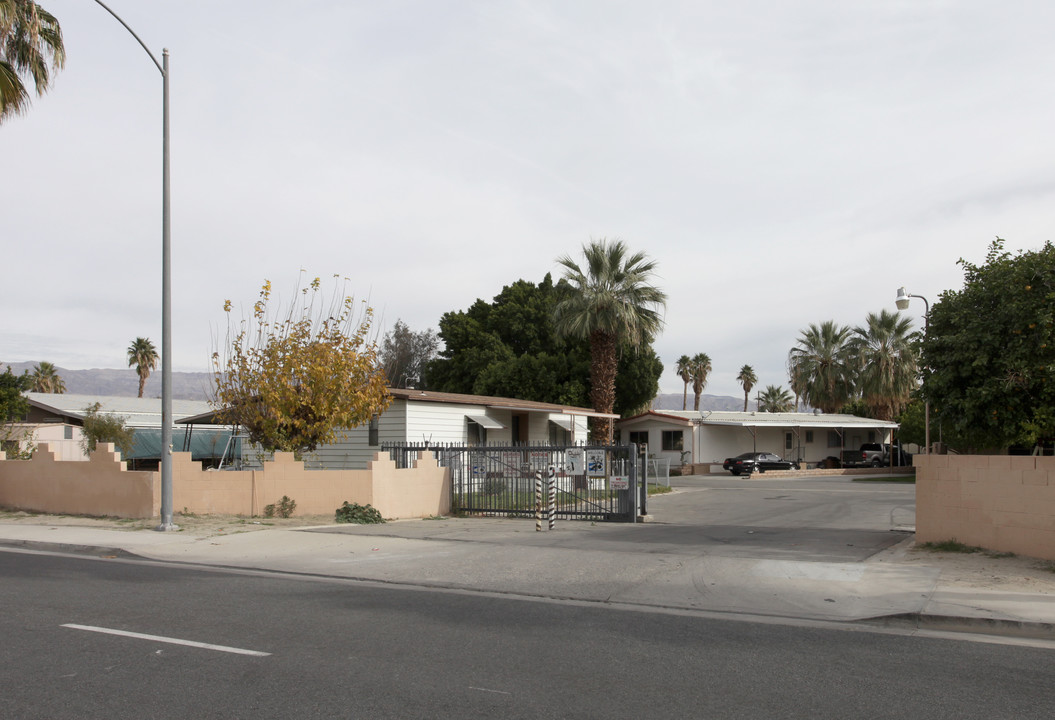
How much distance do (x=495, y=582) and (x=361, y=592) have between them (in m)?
1.82

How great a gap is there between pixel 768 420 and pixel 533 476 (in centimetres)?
3245

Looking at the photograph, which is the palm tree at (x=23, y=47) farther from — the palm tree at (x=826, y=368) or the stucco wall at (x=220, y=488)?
the palm tree at (x=826, y=368)

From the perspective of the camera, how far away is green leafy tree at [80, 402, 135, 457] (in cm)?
3216

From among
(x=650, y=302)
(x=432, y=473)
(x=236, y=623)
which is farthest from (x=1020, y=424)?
(x=650, y=302)

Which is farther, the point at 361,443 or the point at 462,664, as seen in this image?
the point at 361,443

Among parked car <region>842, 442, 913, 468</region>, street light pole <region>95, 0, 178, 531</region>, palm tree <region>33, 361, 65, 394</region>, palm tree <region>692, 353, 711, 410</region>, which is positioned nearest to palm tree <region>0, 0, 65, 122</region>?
street light pole <region>95, 0, 178, 531</region>

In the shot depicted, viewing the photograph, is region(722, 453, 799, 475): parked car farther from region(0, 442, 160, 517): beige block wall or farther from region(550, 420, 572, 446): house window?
region(0, 442, 160, 517): beige block wall

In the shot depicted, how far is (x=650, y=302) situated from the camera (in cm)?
3391

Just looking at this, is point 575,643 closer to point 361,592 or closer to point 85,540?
point 361,592

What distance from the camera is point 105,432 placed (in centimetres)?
3219

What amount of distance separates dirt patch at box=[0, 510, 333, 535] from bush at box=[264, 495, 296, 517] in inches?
5.9

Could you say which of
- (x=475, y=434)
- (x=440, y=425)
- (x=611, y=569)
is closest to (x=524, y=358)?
(x=475, y=434)

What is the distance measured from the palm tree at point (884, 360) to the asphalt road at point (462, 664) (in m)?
44.2

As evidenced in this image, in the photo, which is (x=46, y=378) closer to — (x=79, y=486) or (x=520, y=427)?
(x=520, y=427)
